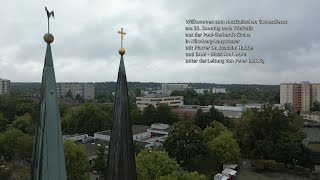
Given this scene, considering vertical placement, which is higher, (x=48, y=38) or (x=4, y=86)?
(x=4, y=86)

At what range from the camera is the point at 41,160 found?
20.9 feet

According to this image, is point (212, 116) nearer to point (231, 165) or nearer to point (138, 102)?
point (231, 165)

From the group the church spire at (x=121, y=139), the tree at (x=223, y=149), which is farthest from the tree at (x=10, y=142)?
the church spire at (x=121, y=139)

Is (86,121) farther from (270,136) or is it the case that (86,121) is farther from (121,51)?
(121,51)

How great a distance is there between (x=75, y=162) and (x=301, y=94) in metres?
91.7

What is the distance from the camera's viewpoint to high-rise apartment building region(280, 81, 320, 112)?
340ft

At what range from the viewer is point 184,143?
119 feet

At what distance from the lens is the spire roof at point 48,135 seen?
636cm

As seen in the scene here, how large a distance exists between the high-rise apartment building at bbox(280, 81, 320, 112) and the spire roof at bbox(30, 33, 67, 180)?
344 feet

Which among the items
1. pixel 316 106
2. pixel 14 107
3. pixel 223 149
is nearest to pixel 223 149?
pixel 223 149

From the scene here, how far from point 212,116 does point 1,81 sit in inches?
3880

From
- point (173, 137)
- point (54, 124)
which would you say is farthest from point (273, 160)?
point (54, 124)

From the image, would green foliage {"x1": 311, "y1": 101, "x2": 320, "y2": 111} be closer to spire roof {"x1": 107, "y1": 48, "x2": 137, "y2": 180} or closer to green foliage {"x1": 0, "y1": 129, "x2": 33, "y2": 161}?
green foliage {"x1": 0, "y1": 129, "x2": 33, "y2": 161}

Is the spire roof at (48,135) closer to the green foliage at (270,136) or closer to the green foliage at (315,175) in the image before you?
the green foliage at (315,175)
